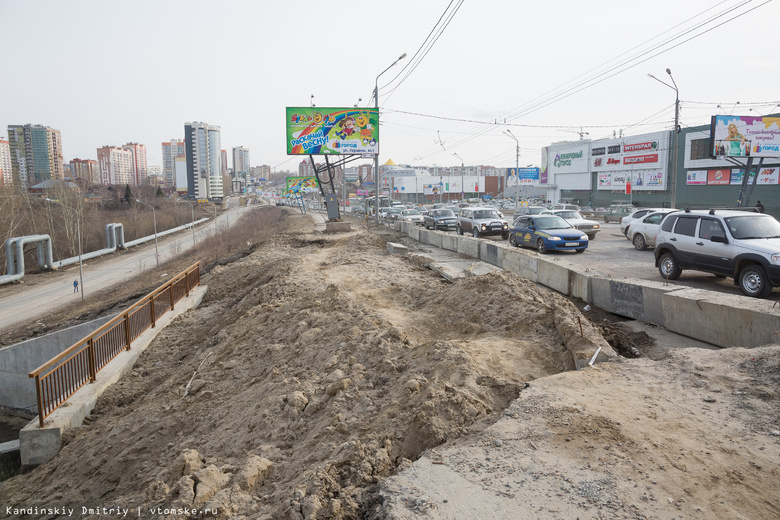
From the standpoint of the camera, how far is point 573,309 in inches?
336

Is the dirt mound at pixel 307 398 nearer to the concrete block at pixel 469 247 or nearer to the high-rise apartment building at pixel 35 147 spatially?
the concrete block at pixel 469 247

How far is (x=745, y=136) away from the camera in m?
32.0

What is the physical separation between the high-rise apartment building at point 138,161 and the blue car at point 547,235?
556 feet

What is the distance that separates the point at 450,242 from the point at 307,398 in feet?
53.7

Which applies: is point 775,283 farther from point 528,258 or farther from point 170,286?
point 170,286

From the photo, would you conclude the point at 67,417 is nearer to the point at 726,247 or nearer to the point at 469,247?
the point at 726,247

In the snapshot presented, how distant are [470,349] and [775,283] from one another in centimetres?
704

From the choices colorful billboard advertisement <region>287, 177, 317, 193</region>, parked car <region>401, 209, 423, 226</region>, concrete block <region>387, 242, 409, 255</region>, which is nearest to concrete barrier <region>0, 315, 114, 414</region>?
concrete block <region>387, 242, 409, 255</region>

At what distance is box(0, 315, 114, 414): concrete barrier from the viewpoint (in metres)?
17.5

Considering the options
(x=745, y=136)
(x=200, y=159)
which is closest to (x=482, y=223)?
(x=745, y=136)

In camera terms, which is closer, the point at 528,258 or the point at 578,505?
the point at 578,505

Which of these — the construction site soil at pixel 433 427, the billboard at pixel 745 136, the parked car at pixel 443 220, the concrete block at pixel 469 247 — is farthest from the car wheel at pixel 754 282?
the billboard at pixel 745 136

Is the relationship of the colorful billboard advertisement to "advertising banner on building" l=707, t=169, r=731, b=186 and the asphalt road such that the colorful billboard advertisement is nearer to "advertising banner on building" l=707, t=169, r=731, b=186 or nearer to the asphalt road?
the asphalt road

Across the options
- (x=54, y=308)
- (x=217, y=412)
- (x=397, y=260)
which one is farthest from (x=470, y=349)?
(x=54, y=308)
